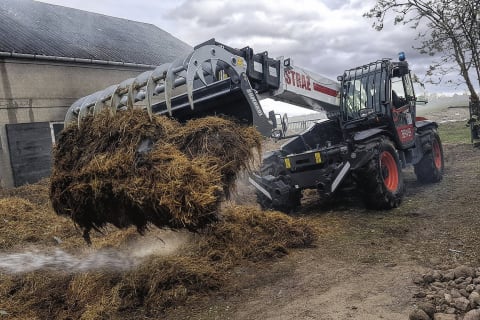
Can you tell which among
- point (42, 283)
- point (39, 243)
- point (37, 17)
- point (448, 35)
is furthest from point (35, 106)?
point (448, 35)

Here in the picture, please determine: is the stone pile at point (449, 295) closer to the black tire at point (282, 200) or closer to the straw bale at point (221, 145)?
the straw bale at point (221, 145)

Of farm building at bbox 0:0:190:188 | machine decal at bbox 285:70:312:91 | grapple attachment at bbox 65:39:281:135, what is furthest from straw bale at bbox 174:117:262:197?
farm building at bbox 0:0:190:188

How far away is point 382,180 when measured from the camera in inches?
278

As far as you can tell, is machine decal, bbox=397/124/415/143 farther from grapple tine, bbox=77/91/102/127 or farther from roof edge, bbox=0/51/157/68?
roof edge, bbox=0/51/157/68

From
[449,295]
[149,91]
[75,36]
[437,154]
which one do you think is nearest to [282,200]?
[149,91]

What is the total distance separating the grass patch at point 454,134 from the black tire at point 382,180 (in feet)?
31.9

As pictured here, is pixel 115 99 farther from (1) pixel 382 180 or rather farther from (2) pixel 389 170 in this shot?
(2) pixel 389 170

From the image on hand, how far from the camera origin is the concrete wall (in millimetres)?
11773

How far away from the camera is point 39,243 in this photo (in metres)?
6.98

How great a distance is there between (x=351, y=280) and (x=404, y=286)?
545 mm

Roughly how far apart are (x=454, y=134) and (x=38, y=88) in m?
16.4

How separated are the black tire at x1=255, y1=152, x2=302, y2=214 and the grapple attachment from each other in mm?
2119

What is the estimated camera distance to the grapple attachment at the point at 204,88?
5039 millimetres

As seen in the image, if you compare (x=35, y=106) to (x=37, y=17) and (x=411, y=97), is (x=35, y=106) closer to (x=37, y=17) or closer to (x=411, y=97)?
(x=37, y=17)
